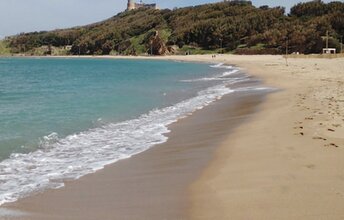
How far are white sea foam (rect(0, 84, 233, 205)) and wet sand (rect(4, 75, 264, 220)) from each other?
32cm

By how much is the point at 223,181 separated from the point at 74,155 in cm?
361

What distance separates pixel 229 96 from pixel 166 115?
5743mm

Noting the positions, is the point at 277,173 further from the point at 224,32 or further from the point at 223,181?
the point at 224,32

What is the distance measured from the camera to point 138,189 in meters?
6.21

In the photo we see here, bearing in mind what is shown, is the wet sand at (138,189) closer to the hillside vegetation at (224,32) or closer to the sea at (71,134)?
the sea at (71,134)

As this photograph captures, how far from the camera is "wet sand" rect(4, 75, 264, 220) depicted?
5246 millimetres

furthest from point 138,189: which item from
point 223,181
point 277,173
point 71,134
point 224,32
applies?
point 224,32

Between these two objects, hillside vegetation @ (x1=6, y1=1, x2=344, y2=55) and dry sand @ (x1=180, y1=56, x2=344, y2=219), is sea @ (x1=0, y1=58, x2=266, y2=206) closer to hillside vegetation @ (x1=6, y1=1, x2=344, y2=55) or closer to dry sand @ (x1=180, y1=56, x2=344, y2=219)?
dry sand @ (x1=180, y1=56, x2=344, y2=219)

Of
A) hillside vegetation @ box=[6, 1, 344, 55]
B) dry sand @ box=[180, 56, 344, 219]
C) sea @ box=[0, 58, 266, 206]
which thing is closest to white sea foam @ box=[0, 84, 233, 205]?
sea @ box=[0, 58, 266, 206]

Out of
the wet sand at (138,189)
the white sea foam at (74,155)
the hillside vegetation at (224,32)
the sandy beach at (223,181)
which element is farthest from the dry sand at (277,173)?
the hillside vegetation at (224,32)

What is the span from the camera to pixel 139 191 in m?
6.09

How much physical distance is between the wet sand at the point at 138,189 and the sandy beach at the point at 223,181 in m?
0.01

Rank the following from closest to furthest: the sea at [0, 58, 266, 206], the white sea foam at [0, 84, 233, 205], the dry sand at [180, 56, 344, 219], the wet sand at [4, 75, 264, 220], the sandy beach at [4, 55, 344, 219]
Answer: the dry sand at [180, 56, 344, 219] → the sandy beach at [4, 55, 344, 219] → the wet sand at [4, 75, 264, 220] → the white sea foam at [0, 84, 233, 205] → the sea at [0, 58, 266, 206]

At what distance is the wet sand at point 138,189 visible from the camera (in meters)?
5.25
